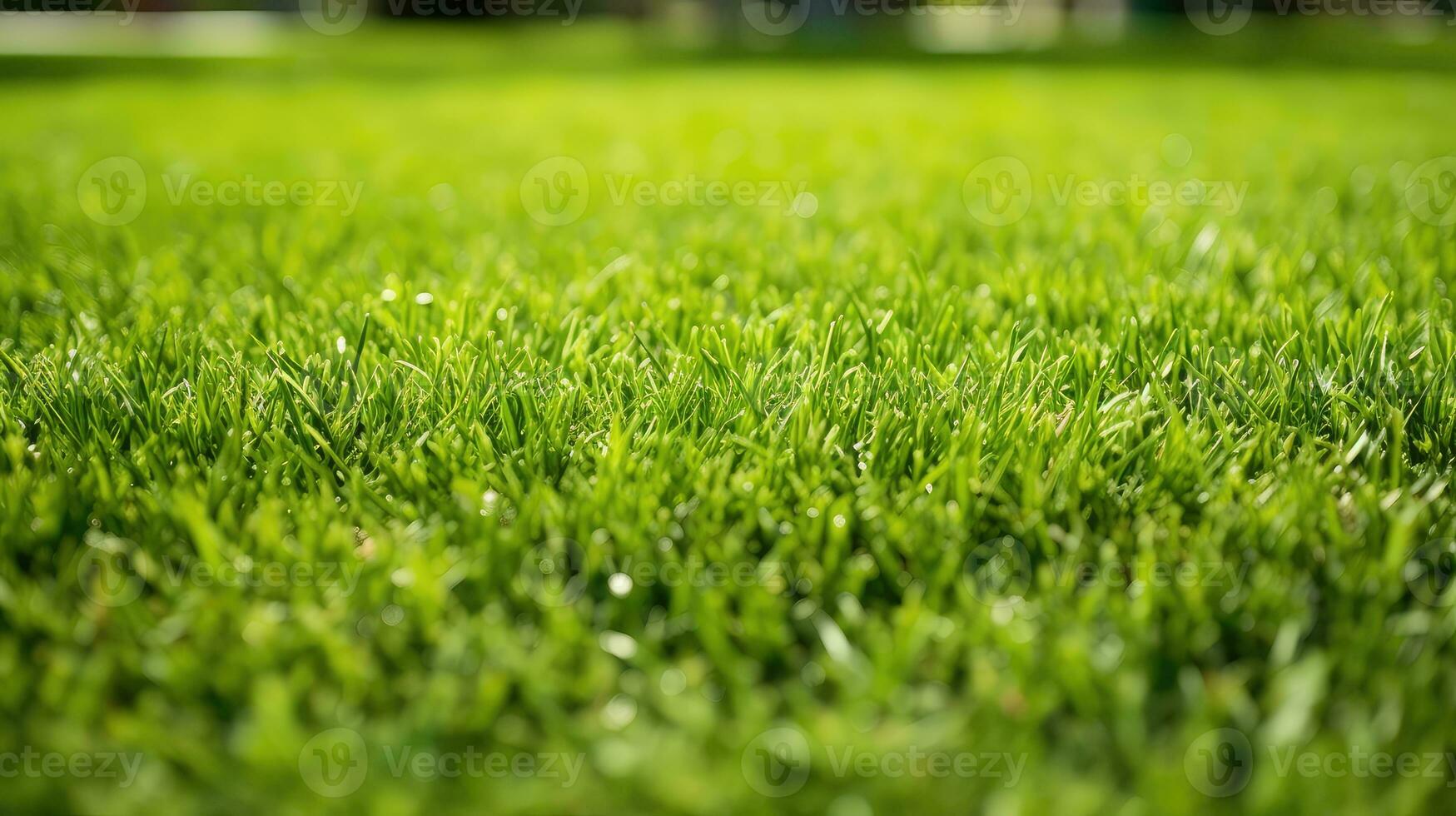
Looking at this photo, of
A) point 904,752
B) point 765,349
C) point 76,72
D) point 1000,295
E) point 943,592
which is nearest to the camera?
point 904,752

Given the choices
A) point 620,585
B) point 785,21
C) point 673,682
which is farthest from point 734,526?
point 785,21

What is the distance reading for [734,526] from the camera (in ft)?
4.59

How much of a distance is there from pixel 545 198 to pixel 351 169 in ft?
4.00

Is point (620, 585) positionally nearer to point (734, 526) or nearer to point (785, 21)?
point (734, 526)

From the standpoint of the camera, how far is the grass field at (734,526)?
104 cm

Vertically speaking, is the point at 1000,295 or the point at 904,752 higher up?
the point at 1000,295

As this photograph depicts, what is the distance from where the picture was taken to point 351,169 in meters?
4.60

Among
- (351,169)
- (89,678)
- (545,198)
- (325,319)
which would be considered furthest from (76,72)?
(89,678)

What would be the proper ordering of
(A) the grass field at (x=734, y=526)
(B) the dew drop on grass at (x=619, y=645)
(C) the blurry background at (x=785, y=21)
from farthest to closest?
(C) the blurry background at (x=785, y=21) < (B) the dew drop on grass at (x=619, y=645) < (A) the grass field at (x=734, y=526)

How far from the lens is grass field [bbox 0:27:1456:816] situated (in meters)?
1.04

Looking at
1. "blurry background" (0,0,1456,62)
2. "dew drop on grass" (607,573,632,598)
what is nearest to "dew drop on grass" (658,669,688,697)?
"dew drop on grass" (607,573,632,598)

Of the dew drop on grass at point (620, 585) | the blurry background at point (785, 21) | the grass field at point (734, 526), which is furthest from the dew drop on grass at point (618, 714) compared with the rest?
the blurry background at point (785, 21)

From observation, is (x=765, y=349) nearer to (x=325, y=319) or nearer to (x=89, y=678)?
(x=325, y=319)

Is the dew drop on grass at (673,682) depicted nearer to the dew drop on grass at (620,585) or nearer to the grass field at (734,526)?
the grass field at (734,526)
